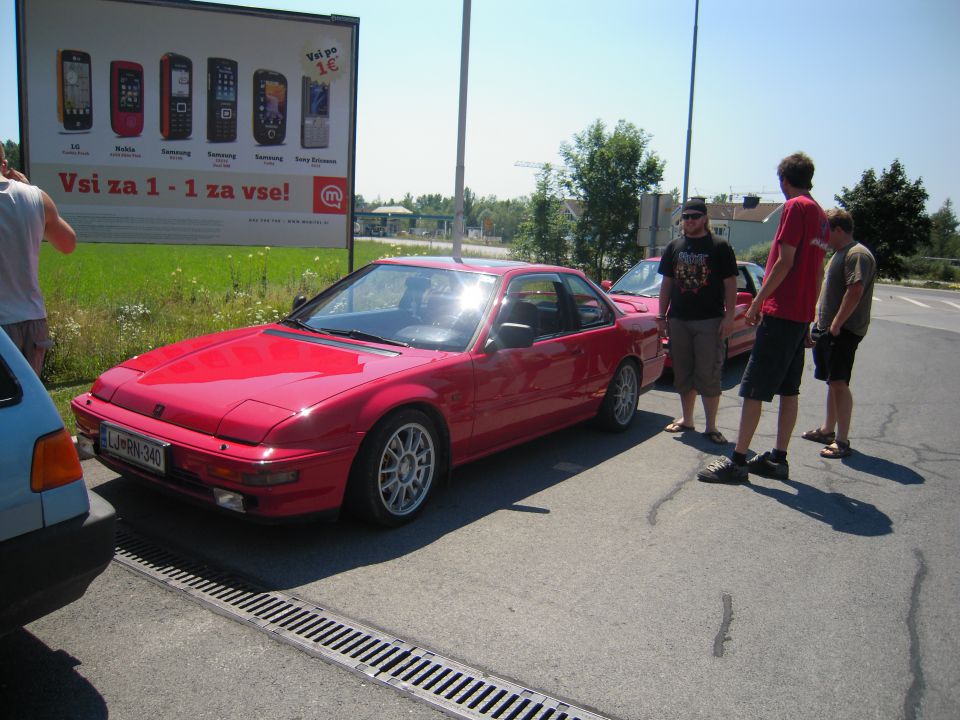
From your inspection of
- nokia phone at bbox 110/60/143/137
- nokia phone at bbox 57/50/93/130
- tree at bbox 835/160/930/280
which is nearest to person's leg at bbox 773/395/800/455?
nokia phone at bbox 110/60/143/137

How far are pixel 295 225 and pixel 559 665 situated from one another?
8.30 metres

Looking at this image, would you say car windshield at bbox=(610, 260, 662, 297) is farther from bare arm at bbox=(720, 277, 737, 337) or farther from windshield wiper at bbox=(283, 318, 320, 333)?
windshield wiper at bbox=(283, 318, 320, 333)

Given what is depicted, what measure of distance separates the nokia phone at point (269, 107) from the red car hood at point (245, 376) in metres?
5.57

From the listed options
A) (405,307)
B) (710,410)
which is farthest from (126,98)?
(710,410)

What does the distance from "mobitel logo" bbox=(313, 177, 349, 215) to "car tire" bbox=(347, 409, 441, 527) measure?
6.50 meters

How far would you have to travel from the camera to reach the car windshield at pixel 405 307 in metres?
4.94

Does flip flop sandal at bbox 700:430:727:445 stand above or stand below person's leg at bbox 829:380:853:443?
below

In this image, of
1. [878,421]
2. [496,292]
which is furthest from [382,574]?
[878,421]

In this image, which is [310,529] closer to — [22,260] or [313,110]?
[22,260]

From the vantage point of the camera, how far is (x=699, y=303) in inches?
249

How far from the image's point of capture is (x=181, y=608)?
330 cm

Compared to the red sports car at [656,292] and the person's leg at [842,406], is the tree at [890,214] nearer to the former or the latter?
the red sports car at [656,292]

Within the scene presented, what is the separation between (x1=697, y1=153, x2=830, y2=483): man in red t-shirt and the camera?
16.9ft

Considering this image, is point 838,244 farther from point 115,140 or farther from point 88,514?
point 115,140
